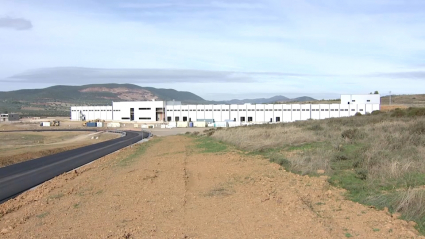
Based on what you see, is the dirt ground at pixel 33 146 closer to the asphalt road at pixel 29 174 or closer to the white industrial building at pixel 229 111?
the asphalt road at pixel 29 174

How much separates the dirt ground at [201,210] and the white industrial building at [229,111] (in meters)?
76.9

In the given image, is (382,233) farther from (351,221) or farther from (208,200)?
(208,200)

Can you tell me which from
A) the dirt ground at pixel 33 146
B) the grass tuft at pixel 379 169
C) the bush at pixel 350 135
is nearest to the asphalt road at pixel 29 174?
the dirt ground at pixel 33 146

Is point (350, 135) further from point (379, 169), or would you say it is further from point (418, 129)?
point (379, 169)

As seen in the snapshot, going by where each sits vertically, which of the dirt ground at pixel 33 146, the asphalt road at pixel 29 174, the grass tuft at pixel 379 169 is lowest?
the dirt ground at pixel 33 146

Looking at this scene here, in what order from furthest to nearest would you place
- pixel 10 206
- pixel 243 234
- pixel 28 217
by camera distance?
1. pixel 10 206
2. pixel 28 217
3. pixel 243 234

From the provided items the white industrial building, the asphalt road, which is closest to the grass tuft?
the asphalt road

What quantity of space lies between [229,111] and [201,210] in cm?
8932

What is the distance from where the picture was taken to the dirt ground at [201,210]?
7.79 m

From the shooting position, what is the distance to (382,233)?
7.15m

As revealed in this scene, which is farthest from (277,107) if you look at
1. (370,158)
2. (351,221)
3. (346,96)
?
(351,221)

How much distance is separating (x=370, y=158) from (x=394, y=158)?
27.5 inches

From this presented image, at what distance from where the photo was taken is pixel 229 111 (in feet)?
325

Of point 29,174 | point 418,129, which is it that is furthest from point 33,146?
point 418,129
